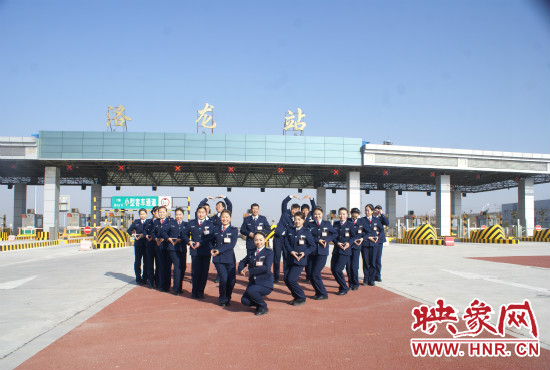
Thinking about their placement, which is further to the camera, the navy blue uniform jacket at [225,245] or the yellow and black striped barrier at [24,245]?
the yellow and black striped barrier at [24,245]

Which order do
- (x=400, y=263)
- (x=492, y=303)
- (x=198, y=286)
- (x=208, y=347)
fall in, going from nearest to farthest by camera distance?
(x=208, y=347) < (x=492, y=303) < (x=198, y=286) < (x=400, y=263)

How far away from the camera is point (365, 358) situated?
4430mm

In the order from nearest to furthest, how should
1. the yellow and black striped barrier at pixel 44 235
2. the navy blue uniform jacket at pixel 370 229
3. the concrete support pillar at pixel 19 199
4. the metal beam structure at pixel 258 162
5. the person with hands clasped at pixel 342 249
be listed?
the person with hands clasped at pixel 342 249
the navy blue uniform jacket at pixel 370 229
the metal beam structure at pixel 258 162
the yellow and black striped barrier at pixel 44 235
the concrete support pillar at pixel 19 199

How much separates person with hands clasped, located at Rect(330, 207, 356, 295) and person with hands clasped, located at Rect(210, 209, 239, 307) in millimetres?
2134

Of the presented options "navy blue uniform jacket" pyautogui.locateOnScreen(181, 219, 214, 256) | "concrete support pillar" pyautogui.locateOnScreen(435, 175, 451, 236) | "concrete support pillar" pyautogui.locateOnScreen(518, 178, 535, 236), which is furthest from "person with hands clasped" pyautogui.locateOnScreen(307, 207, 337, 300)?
"concrete support pillar" pyautogui.locateOnScreen(518, 178, 535, 236)

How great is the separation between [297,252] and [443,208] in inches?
1086

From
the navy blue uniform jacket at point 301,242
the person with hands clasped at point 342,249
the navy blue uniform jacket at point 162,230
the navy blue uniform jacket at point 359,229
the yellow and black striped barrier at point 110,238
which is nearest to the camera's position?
the navy blue uniform jacket at point 301,242

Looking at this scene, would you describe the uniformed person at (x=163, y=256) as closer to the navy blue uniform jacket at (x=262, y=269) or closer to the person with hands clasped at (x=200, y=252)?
the person with hands clasped at (x=200, y=252)

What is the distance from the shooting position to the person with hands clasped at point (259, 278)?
649 centimetres

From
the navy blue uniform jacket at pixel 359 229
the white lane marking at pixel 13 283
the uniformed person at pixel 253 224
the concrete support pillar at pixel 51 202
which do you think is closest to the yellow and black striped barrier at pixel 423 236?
the navy blue uniform jacket at pixel 359 229

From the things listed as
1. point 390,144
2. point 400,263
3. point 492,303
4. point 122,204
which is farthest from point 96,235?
point 492,303

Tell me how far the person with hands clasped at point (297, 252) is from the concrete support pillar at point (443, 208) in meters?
27.0

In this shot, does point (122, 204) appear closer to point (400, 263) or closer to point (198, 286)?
point (400, 263)

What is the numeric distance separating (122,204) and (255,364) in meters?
28.2
